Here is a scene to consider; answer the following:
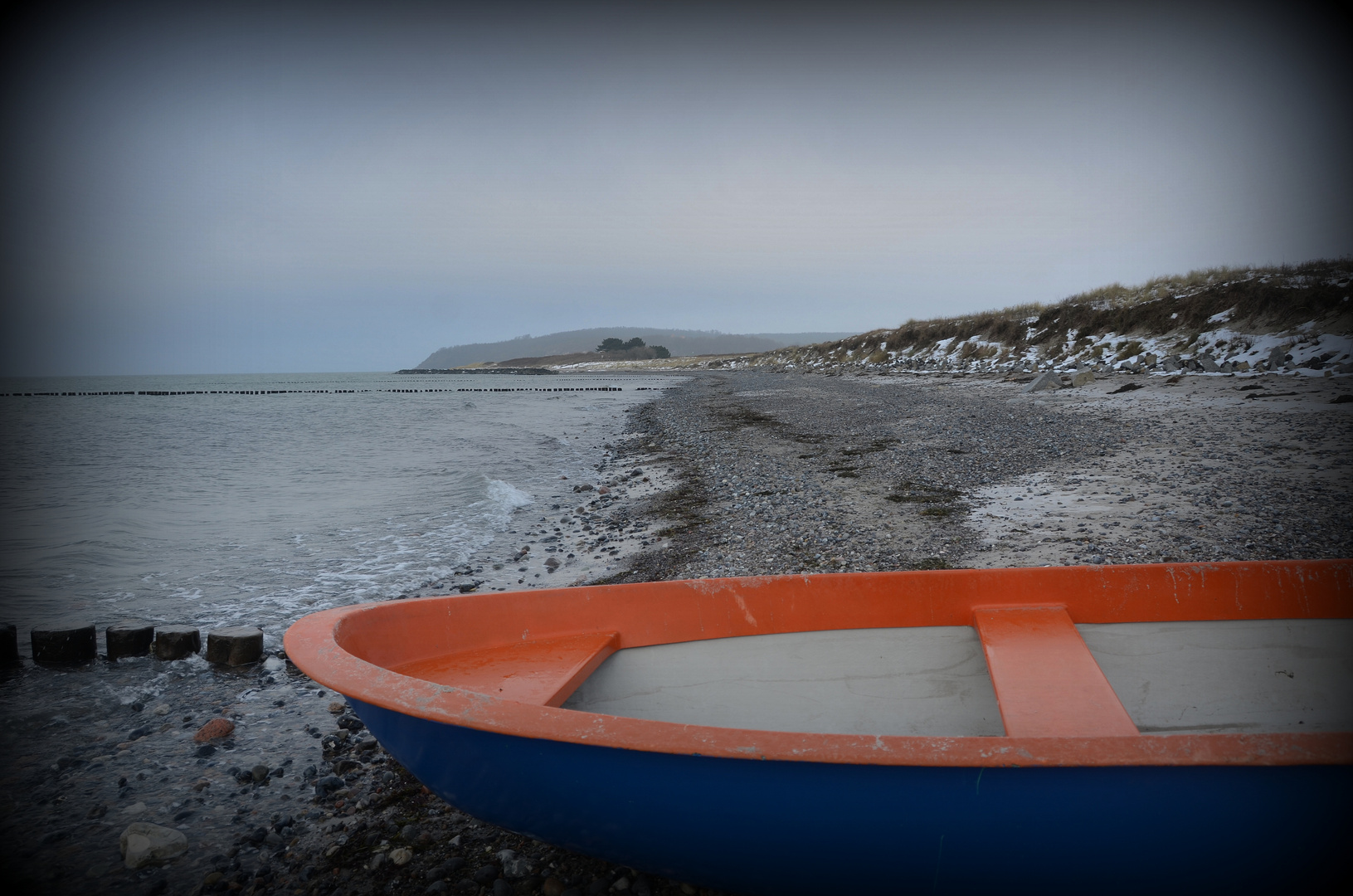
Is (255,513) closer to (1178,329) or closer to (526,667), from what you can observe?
(526,667)

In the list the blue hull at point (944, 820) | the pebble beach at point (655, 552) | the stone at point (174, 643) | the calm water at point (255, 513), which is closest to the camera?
the blue hull at point (944, 820)

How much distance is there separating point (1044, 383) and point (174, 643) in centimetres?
1981

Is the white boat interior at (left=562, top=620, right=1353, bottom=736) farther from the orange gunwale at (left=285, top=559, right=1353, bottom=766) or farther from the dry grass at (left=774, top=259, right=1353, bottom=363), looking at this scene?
the dry grass at (left=774, top=259, right=1353, bottom=363)

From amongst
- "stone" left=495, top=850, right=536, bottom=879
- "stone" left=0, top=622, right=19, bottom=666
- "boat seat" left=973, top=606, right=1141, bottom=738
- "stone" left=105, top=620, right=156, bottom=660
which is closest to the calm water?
"stone" left=0, top=622, right=19, bottom=666

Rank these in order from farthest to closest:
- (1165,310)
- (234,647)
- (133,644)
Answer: (1165,310) → (133,644) → (234,647)

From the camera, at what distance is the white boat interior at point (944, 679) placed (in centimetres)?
326

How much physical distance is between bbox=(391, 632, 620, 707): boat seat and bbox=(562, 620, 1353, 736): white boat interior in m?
0.17

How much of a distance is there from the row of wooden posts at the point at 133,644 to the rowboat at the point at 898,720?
2.58 m

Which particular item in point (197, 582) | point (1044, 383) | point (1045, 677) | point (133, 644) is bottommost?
point (197, 582)

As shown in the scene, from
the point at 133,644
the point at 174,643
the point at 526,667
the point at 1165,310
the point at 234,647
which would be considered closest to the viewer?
the point at 526,667

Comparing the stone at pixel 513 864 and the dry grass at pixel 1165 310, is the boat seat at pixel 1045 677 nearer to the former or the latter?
the stone at pixel 513 864

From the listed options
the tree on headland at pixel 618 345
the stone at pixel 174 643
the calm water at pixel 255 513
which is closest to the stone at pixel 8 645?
the calm water at pixel 255 513

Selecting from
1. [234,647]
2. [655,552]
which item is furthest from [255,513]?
[655,552]

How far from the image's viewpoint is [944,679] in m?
3.48
